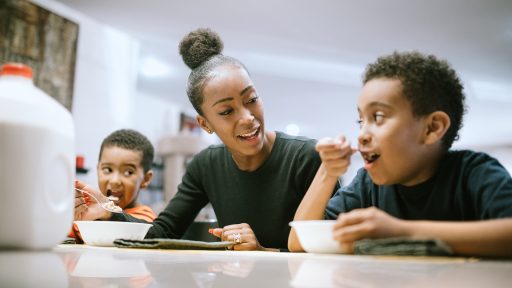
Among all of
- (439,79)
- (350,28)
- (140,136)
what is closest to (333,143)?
(439,79)

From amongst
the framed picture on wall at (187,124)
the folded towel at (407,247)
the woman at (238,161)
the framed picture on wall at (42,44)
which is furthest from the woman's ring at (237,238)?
the framed picture on wall at (187,124)

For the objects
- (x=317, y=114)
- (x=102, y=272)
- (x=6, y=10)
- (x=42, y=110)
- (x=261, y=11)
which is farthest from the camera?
(x=317, y=114)

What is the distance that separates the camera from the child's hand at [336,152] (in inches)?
37.6

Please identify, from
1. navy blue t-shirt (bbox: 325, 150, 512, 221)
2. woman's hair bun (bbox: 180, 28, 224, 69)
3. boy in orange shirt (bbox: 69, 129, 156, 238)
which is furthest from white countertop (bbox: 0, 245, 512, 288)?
boy in orange shirt (bbox: 69, 129, 156, 238)

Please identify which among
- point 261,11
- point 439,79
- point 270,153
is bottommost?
point 270,153

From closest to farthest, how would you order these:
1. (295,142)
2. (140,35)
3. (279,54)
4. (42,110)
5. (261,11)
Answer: (42,110) < (295,142) < (261,11) < (140,35) < (279,54)

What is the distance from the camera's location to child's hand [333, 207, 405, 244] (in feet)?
2.35

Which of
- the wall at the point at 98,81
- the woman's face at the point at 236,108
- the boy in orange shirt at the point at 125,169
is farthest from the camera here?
the wall at the point at 98,81

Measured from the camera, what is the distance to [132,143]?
1.84 metres

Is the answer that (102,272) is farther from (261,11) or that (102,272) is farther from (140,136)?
(261,11)

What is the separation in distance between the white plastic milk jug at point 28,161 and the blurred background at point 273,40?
8.31 feet

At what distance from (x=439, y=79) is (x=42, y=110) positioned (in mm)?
789

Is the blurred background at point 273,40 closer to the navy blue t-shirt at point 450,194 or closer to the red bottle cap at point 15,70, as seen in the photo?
the navy blue t-shirt at point 450,194

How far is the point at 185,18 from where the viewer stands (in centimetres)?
386
